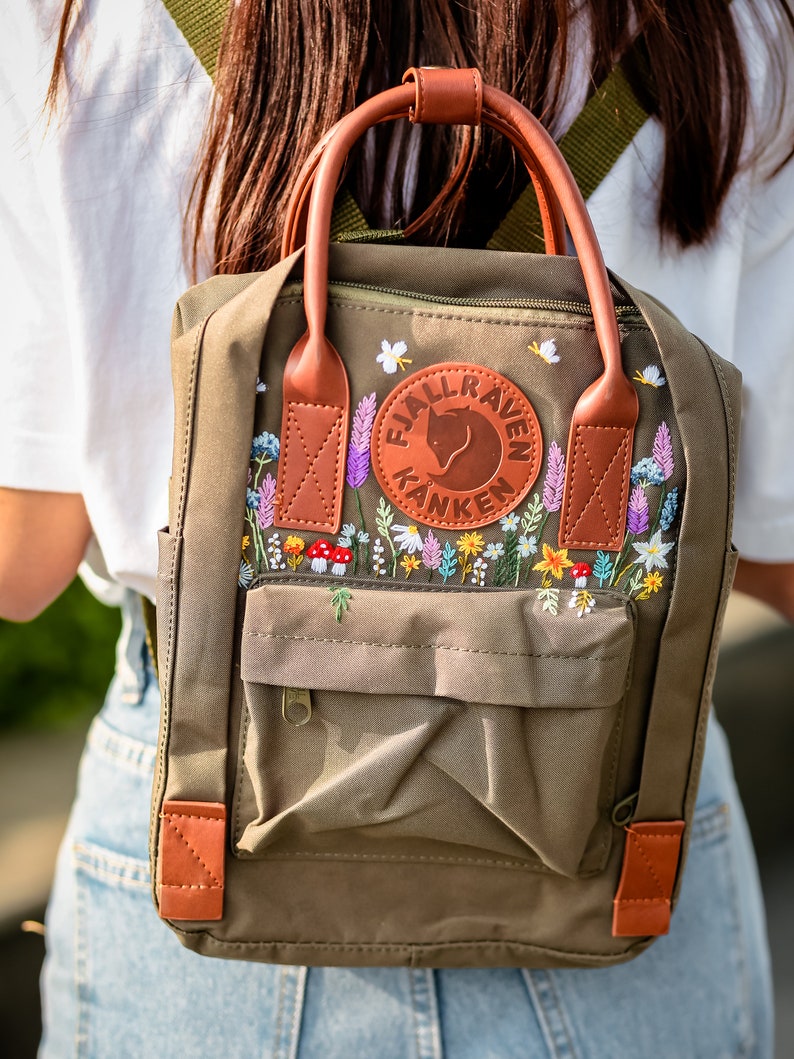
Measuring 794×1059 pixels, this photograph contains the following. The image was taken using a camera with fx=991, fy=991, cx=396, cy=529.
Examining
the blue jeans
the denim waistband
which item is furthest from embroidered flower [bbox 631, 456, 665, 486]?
the denim waistband

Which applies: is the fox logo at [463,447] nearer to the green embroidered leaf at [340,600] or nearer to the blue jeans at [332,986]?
the green embroidered leaf at [340,600]

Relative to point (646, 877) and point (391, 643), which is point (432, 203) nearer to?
point (391, 643)

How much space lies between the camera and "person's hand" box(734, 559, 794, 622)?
127 centimetres

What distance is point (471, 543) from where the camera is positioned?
0.92 metres

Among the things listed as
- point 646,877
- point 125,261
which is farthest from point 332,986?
point 125,261

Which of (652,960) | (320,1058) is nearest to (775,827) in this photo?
(652,960)

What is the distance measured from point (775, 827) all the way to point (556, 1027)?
2842 mm

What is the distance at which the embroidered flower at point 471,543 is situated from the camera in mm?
922

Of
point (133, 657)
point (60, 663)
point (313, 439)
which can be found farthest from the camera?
point (60, 663)

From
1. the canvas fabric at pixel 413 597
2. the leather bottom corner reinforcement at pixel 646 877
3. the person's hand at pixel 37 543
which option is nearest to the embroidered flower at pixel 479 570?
the canvas fabric at pixel 413 597

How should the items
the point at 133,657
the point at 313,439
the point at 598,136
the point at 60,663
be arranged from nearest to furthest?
the point at 313,439, the point at 598,136, the point at 133,657, the point at 60,663

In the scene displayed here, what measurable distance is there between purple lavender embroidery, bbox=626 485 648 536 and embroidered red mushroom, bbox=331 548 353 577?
27cm

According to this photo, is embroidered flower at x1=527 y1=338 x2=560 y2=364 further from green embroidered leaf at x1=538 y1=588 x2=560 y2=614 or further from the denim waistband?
the denim waistband

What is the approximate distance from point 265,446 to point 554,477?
0.27 m
